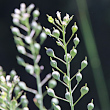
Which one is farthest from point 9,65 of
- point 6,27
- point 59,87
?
point 59,87

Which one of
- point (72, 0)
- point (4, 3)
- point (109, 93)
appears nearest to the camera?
point (109, 93)

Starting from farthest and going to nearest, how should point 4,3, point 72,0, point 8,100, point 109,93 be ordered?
point 4,3, point 72,0, point 109,93, point 8,100

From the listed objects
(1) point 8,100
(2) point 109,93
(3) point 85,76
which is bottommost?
(1) point 8,100

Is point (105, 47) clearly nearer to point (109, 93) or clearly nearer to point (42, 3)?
point (109, 93)

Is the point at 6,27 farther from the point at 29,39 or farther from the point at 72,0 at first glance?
the point at 29,39

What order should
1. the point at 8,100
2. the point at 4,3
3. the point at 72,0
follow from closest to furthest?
the point at 8,100
the point at 72,0
the point at 4,3

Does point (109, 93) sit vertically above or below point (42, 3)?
below

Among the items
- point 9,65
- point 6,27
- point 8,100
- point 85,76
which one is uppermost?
point 6,27

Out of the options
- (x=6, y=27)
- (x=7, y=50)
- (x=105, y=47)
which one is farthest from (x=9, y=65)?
(x=105, y=47)

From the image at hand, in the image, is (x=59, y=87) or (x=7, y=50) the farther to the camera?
(x=7, y=50)
